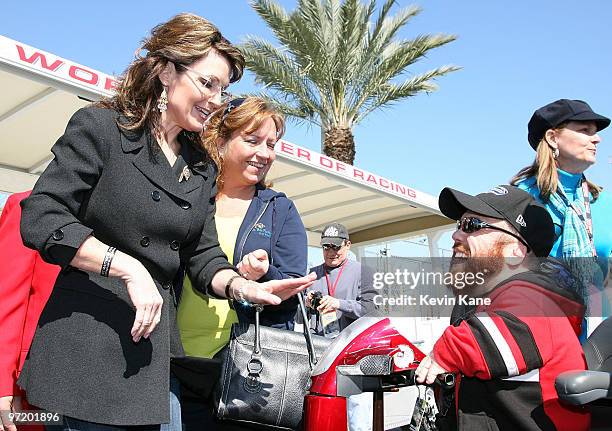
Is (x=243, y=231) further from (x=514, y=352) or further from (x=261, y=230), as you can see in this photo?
(x=514, y=352)

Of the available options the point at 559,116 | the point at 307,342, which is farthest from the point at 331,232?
the point at 307,342

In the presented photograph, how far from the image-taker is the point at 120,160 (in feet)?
6.81

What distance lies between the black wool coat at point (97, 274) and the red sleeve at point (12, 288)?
453mm

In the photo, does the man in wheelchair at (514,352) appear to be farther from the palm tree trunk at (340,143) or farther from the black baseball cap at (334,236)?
the palm tree trunk at (340,143)

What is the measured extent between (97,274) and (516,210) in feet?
5.18

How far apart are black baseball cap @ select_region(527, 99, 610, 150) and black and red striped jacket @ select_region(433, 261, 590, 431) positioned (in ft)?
5.26

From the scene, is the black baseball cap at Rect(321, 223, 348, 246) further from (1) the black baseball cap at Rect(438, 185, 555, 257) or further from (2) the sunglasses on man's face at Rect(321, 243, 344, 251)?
(1) the black baseball cap at Rect(438, 185, 555, 257)

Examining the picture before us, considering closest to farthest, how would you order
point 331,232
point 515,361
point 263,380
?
→ point 515,361 → point 263,380 → point 331,232

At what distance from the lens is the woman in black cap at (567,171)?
3.32 meters

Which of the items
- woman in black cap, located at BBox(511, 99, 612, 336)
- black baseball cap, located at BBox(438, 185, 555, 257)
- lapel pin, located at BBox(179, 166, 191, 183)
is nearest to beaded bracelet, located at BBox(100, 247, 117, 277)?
lapel pin, located at BBox(179, 166, 191, 183)

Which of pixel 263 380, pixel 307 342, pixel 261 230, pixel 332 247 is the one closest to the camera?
pixel 263 380

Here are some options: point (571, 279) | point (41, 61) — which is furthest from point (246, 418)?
point (41, 61)

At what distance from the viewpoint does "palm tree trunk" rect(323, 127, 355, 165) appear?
1847 centimetres

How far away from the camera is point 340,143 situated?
18.5m
